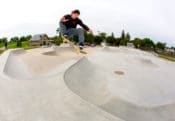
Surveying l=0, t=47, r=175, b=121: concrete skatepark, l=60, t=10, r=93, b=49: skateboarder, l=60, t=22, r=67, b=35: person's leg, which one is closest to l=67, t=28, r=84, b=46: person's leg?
l=60, t=10, r=93, b=49: skateboarder

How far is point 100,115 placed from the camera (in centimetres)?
420

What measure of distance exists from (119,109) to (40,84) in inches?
74.1

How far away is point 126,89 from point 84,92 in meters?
1.23

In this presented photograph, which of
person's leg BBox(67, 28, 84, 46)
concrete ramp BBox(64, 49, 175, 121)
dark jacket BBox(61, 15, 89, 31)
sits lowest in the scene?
concrete ramp BBox(64, 49, 175, 121)

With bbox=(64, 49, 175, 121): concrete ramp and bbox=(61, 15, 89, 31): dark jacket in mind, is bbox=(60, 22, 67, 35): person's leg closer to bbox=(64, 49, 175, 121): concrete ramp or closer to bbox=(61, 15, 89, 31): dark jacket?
bbox=(61, 15, 89, 31): dark jacket

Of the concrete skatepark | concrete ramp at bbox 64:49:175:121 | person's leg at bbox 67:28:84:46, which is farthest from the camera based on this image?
person's leg at bbox 67:28:84:46

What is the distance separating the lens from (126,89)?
20.9ft

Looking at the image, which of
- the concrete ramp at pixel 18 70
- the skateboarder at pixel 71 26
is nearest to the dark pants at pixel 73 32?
the skateboarder at pixel 71 26

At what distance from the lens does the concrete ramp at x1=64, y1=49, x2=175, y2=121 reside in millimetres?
5486

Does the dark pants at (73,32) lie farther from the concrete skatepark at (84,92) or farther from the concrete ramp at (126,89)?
the concrete ramp at (126,89)

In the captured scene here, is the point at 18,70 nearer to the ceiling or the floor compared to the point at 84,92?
nearer to the ceiling

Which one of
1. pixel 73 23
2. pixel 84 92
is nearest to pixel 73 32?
pixel 73 23

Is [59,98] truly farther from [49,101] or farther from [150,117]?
[150,117]

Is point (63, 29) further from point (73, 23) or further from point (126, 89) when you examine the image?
point (126, 89)
